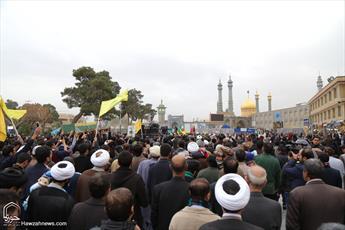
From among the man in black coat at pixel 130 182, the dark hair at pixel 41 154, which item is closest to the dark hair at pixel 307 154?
the man in black coat at pixel 130 182

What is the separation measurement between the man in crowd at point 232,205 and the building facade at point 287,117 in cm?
5650

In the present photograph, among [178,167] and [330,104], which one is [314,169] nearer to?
[178,167]

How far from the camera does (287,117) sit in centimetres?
7000

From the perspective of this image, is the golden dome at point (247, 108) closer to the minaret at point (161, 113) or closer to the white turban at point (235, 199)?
the minaret at point (161, 113)

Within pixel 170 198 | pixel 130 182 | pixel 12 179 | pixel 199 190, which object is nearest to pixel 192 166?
pixel 130 182

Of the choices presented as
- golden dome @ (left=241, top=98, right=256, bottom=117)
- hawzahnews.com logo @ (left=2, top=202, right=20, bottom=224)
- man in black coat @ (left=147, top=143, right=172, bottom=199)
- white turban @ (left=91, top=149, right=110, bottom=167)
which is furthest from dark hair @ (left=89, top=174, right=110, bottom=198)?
golden dome @ (left=241, top=98, right=256, bottom=117)

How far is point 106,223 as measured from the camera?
8.55 ft

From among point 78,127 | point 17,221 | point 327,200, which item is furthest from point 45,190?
point 78,127

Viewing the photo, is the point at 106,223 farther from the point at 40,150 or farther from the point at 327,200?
the point at 40,150

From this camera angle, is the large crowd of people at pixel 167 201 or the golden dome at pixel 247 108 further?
the golden dome at pixel 247 108

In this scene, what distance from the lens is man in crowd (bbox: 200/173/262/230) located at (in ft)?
8.46

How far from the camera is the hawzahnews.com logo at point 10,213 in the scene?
2857mm

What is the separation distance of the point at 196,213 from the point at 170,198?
103 centimetres

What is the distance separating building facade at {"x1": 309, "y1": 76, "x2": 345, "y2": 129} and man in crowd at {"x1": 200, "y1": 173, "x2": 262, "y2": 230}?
3526cm
